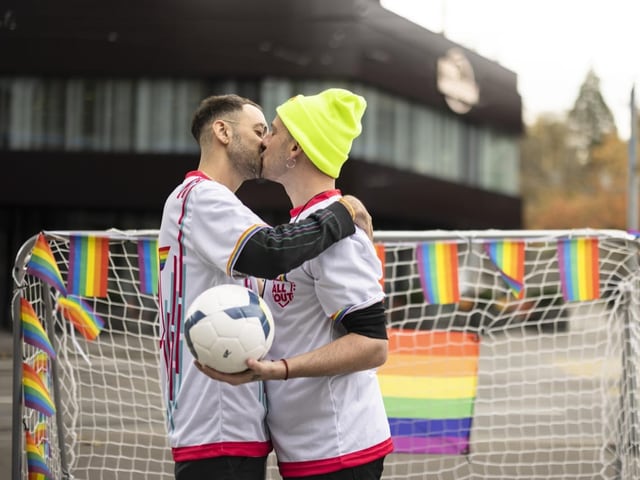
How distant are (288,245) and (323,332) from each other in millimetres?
340

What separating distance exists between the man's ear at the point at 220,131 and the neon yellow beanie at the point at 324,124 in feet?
0.93

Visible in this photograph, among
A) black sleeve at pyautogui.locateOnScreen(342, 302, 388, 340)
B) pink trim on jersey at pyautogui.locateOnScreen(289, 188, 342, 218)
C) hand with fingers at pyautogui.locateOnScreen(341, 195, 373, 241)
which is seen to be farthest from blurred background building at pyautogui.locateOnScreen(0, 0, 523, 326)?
black sleeve at pyautogui.locateOnScreen(342, 302, 388, 340)

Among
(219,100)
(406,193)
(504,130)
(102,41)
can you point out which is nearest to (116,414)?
(219,100)

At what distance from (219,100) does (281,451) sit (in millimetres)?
1253

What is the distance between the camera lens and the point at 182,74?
25.6 m

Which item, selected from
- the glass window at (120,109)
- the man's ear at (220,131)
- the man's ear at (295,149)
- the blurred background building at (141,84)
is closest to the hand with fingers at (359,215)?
the man's ear at (295,149)

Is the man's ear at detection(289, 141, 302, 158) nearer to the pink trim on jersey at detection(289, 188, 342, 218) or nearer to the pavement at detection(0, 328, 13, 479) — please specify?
the pink trim on jersey at detection(289, 188, 342, 218)

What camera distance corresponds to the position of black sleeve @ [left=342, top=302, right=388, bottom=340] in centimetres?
303

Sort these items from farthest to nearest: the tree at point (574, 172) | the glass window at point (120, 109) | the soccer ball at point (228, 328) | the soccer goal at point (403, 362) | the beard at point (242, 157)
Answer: the tree at point (574, 172) → the glass window at point (120, 109) → the soccer goal at point (403, 362) → the beard at point (242, 157) → the soccer ball at point (228, 328)

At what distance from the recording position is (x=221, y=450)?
3.07 m

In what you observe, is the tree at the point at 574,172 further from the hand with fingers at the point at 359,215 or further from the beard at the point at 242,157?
the hand with fingers at the point at 359,215

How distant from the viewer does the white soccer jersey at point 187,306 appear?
120 inches

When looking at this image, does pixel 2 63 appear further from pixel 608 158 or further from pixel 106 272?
pixel 608 158

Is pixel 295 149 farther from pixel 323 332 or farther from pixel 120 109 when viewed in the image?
pixel 120 109
